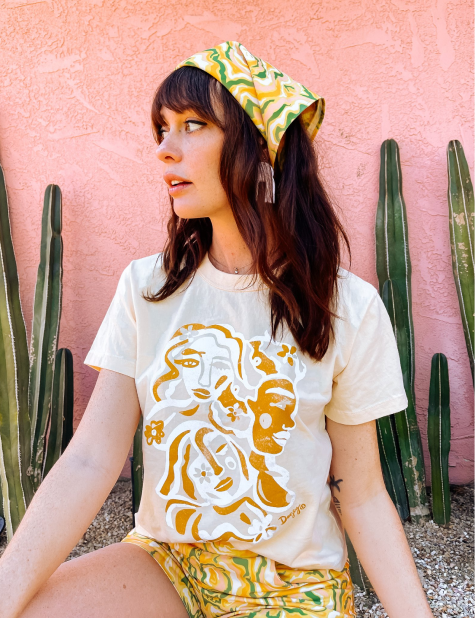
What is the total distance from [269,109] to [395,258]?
1.16 metres

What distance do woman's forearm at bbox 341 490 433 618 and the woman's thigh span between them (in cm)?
43

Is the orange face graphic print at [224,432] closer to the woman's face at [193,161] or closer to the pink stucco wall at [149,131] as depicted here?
the woman's face at [193,161]

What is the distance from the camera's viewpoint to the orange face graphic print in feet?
3.68

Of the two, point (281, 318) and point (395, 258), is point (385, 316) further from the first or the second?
point (395, 258)

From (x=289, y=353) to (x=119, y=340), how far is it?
0.39 metres

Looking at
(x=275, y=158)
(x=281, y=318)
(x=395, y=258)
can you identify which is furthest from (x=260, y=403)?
(x=395, y=258)

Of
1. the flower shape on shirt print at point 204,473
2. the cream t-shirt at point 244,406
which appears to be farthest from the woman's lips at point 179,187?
the flower shape on shirt print at point 204,473

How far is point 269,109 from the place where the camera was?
117 cm

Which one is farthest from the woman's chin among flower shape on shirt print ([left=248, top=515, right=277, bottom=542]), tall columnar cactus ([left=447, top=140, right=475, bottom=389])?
tall columnar cactus ([left=447, top=140, right=475, bottom=389])

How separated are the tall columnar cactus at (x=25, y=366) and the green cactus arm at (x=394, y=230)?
1.33 meters

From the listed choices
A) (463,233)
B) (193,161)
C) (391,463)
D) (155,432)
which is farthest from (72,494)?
(463,233)

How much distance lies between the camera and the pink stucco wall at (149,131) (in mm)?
2135

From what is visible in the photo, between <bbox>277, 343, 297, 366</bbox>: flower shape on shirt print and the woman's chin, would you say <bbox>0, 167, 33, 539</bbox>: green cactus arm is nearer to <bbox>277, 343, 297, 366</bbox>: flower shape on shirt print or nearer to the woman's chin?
the woman's chin

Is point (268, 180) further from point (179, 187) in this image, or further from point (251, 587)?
point (251, 587)
